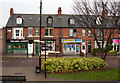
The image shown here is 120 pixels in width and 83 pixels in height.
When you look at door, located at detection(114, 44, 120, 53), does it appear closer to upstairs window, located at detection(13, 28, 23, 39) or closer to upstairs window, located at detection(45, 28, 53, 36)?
upstairs window, located at detection(45, 28, 53, 36)

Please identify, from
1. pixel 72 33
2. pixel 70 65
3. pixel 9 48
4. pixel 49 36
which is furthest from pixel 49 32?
pixel 70 65

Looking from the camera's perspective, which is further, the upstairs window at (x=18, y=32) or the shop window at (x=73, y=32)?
the shop window at (x=73, y=32)

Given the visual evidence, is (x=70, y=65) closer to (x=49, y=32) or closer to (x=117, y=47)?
(x=49, y=32)

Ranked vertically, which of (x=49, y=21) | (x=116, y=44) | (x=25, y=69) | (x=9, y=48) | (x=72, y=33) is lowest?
(x=25, y=69)

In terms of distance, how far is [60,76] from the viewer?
12266 mm

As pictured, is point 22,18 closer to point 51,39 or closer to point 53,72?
point 51,39

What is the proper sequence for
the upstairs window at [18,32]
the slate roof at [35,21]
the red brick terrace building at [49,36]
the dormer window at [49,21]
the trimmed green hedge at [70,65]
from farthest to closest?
the dormer window at [49,21] → the slate roof at [35,21] → the upstairs window at [18,32] → the red brick terrace building at [49,36] → the trimmed green hedge at [70,65]

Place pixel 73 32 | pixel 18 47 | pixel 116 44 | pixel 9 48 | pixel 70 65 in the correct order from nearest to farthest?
1. pixel 70 65
2. pixel 9 48
3. pixel 18 47
4. pixel 73 32
5. pixel 116 44

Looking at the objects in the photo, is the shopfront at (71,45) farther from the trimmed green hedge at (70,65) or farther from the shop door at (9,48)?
the trimmed green hedge at (70,65)

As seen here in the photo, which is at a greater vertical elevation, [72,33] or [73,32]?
[73,32]

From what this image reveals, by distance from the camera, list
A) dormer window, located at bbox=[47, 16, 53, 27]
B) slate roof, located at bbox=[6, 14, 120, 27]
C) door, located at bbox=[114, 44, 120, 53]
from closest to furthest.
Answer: slate roof, located at bbox=[6, 14, 120, 27]
dormer window, located at bbox=[47, 16, 53, 27]
door, located at bbox=[114, 44, 120, 53]

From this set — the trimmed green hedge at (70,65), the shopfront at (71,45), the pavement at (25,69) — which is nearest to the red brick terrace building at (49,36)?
the shopfront at (71,45)

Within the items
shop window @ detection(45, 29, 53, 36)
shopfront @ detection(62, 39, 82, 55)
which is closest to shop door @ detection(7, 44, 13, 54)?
shop window @ detection(45, 29, 53, 36)

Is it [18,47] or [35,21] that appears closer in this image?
[18,47]
